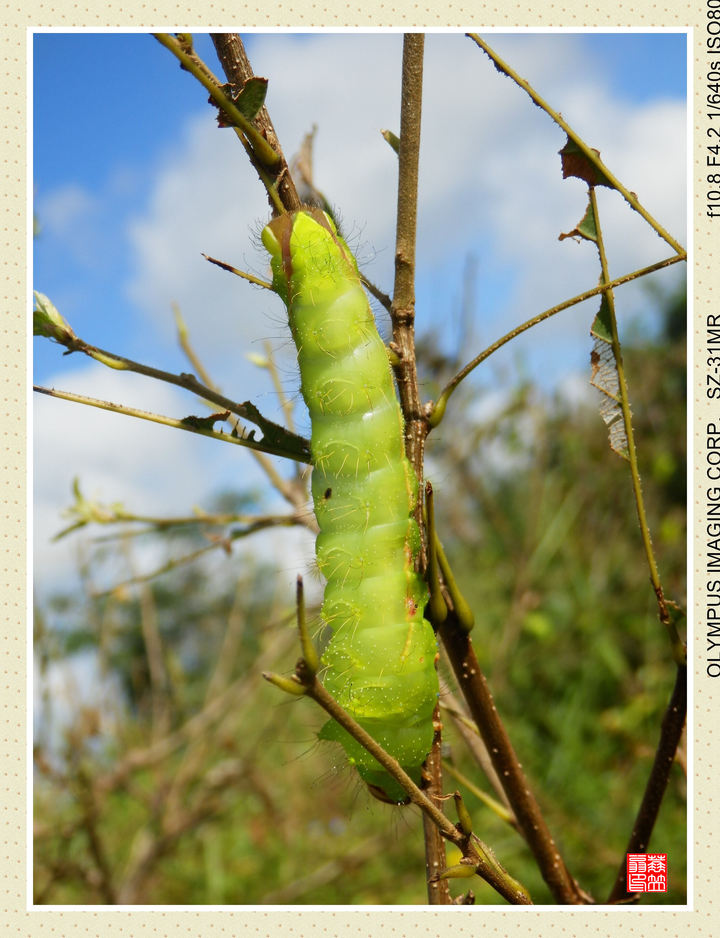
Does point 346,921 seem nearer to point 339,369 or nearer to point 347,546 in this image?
point 347,546

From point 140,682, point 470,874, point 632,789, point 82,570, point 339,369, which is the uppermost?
point 339,369

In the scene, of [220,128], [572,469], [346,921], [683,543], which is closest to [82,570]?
[346,921]

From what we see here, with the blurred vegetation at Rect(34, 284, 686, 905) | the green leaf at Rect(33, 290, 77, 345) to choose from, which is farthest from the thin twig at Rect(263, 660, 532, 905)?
the blurred vegetation at Rect(34, 284, 686, 905)

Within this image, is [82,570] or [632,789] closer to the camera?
[82,570]

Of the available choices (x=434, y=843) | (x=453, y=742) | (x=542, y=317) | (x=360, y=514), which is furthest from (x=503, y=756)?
(x=453, y=742)

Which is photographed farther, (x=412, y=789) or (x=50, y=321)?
(x=50, y=321)

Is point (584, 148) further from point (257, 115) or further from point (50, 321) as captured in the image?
point (50, 321)

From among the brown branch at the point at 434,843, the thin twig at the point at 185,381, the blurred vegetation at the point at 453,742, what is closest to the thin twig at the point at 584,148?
the thin twig at the point at 185,381
